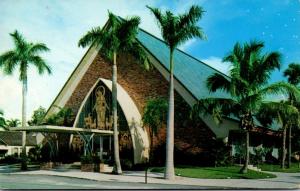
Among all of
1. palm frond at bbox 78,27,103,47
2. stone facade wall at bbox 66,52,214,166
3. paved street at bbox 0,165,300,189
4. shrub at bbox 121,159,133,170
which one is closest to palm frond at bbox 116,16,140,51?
palm frond at bbox 78,27,103,47

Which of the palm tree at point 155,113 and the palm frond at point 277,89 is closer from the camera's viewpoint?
the palm frond at point 277,89

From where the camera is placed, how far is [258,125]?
105 feet

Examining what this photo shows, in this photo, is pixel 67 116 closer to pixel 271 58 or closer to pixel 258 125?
pixel 258 125

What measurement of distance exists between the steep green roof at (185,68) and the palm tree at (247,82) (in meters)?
4.71

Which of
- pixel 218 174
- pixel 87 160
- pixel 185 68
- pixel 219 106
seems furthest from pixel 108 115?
pixel 218 174

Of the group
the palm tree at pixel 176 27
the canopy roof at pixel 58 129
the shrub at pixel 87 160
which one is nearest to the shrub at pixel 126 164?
the shrub at pixel 87 160

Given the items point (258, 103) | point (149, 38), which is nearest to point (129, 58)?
point (149, 38)

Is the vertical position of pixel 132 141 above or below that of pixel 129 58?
below

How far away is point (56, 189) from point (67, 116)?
63.1 ft

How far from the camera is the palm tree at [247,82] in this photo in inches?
960

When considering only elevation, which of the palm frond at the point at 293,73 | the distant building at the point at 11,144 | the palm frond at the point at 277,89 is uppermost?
the palm frond at the point at 293,73

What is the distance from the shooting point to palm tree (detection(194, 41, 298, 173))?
24.4 metres

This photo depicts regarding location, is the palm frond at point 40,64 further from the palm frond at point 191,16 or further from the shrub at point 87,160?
the palm frond at point 191,16

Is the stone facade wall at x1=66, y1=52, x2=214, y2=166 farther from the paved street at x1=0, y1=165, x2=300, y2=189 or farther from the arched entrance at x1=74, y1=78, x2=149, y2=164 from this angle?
the paved street at x1=0, y1=165, x2=300, y2=189
